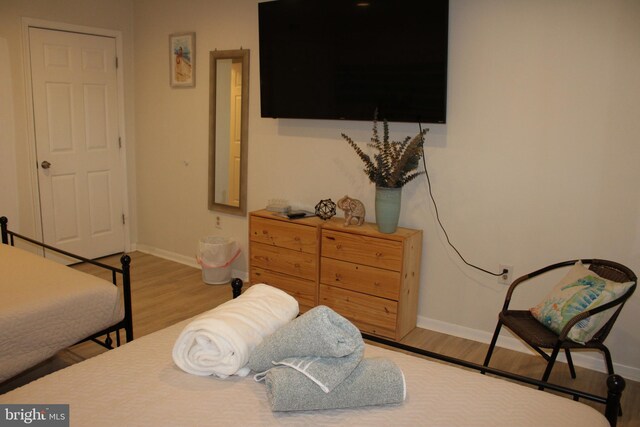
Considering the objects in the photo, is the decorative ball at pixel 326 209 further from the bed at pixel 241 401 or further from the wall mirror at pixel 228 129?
the bed at pixel 241 401

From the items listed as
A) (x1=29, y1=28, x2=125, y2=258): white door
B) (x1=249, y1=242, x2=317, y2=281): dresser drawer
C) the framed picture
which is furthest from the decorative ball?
(x1=29, y1=28, x2=125, y2=258): white door

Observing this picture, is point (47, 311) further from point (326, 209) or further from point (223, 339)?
point (326, 209)

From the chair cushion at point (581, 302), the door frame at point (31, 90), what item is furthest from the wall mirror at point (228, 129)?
the chair cushion at point (581, 302)

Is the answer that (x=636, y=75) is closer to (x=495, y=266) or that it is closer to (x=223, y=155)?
(x=495, y=266)

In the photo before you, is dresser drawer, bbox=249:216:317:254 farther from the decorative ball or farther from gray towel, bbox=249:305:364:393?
gray towel, bbox=249:305:364:393

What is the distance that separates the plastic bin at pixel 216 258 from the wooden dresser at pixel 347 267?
1.86 feet

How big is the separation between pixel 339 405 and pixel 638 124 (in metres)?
2.28

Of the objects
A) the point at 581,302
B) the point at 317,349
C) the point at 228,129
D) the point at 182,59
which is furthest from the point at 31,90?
the point at 581,302

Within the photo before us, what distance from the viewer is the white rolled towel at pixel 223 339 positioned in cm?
178

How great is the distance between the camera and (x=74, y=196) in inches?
189

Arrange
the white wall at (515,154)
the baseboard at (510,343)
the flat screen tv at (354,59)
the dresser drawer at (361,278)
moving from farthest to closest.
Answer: the dresser drawer at (361,278)
the flat screen tv at (354,59)
the baseboard at (510,343)
the white wall at (515,154)

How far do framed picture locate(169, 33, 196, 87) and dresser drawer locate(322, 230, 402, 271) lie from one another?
2.05 m

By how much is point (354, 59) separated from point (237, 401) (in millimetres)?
2527

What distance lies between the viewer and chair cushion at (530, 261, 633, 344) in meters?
2.54
